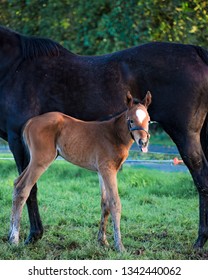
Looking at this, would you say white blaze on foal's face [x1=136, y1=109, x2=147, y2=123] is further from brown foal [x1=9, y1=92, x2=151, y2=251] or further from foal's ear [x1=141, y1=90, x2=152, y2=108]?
brown foal [x1=9, y1=92, x2=151, y2=251]

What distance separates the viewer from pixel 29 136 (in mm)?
6090

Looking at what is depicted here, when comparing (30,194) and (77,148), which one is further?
(30,194)

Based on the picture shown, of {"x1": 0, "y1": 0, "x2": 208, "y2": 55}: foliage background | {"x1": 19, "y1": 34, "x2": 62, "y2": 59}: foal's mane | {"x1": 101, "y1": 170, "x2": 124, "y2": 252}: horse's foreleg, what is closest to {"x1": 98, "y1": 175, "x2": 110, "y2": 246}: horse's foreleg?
{"x1": 101, "y1": 170, "x2": 124, "y2": 252}: horse's foreleg

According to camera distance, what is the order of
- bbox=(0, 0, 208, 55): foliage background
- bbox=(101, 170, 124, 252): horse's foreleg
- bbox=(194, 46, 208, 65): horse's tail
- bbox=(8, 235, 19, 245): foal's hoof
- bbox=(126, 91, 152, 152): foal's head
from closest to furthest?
bbox=(126, 91, 152, 152): foal's head
bbox=(101, 170, 124, 252): horse's foreleg
bbox=(8, 235, 19, 245): foal's hoof
bbox=(194, 46, 208, 65): horse's tail
bbox=(0, 0, 208, 55): foliage background

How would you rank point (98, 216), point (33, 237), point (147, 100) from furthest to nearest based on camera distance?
point (98, 216), point (33, 237), point (147, 100)

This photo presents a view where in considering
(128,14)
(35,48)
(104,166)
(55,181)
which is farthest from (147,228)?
(128,14)

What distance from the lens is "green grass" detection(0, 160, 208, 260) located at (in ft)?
19.5

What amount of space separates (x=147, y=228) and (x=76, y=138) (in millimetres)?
1694

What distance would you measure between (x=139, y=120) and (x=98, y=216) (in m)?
2.49

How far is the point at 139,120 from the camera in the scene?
5551 mm

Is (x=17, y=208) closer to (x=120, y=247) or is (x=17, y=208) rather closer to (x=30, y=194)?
(x=30, y=194)

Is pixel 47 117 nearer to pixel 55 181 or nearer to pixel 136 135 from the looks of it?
pixel 136 135

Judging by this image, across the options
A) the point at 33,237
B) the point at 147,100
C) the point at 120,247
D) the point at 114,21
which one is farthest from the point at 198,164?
the point at 114,21

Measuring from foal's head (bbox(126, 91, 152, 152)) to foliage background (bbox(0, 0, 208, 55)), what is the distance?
9630mm
